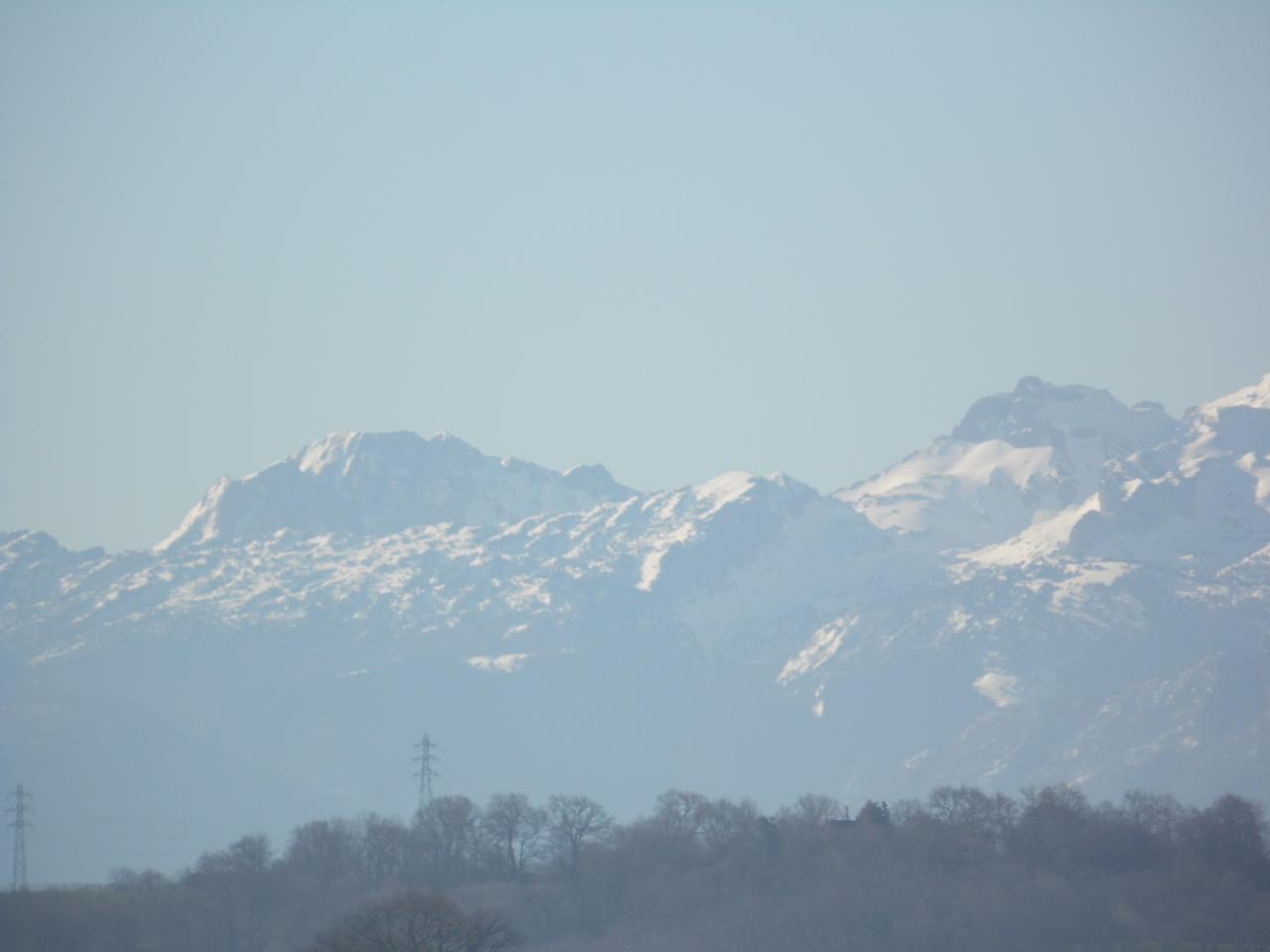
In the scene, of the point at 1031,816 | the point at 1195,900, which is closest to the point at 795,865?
the point at 1031,816

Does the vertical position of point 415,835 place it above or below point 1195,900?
above

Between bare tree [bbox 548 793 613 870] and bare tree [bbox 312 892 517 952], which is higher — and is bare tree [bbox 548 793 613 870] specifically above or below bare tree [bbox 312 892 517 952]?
above

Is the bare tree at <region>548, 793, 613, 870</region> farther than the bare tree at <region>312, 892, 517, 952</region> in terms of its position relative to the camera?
Yes

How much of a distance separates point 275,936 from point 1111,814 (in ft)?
245

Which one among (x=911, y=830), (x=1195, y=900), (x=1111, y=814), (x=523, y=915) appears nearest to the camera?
(x=1195, y=900)

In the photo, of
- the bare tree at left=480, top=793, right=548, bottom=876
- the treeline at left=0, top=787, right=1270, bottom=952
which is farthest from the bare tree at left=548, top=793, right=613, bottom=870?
the bare tree at left=480, top=793, right=548, bottom=876

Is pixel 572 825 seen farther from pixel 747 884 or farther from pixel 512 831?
pixel 747 884

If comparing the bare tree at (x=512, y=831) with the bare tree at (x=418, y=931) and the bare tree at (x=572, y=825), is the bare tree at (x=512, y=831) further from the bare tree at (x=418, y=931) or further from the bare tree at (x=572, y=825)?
the bare tree at (x=418, y=931)

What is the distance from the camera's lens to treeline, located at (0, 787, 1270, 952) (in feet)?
479

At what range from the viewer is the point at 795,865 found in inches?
6481

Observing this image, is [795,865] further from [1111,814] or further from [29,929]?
[29,929]

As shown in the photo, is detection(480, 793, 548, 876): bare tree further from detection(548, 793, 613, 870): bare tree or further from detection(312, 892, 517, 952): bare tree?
detection(312, 892, 517, 952): bare tree

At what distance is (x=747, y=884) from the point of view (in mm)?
161875

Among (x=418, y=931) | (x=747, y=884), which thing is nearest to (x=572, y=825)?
(x=747, y=884)
